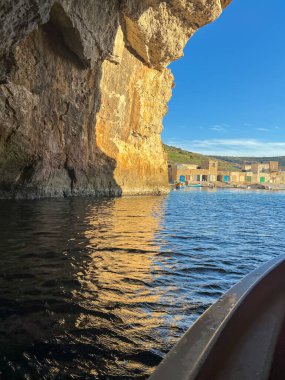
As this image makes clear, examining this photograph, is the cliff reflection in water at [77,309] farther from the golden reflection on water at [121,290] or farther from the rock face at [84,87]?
the rock face at [84,87]

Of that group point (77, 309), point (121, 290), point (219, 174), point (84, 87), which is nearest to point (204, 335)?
point (77, 309)

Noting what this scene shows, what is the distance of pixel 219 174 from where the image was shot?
120 metres

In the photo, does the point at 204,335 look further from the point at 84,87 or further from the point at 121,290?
the point at 84,87

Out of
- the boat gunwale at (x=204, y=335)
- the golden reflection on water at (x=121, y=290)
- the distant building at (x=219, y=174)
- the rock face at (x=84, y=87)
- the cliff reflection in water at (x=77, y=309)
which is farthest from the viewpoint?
the distant building at (x=219, y=174)

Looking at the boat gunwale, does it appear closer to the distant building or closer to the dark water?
the dark water

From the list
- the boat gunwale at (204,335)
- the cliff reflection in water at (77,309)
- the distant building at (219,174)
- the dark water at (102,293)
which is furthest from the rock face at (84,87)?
the distant building at (219,174)

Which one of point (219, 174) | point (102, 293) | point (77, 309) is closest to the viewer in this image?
point (77, 309)

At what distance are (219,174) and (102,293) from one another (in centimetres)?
11855

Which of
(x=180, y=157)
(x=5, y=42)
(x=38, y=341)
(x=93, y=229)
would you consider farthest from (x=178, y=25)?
(x=180, y=157)

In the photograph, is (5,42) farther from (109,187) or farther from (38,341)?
(109,187)

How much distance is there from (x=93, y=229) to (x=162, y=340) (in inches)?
323

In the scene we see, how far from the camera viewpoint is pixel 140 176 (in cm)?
4138

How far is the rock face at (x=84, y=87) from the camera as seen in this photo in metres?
20.3

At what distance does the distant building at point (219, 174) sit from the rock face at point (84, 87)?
205 feet
